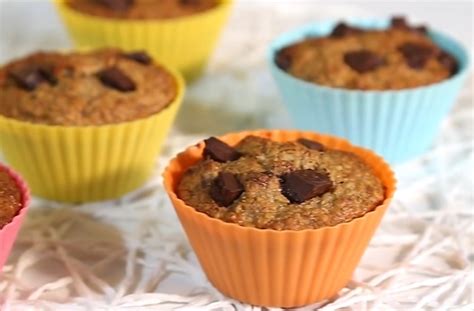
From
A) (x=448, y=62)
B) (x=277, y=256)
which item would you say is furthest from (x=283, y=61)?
(x=277, y=256)

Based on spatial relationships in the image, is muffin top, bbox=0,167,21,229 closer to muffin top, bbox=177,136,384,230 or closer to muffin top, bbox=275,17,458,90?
muffin top, bbox=177,136,384,230

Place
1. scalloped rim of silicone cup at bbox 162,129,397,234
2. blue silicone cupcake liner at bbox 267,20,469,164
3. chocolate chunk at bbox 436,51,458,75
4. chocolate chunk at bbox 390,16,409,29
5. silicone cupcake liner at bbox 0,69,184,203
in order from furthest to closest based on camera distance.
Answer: chocolate chunk at bbox 390,16,409,29
chocolate chunk at bbox 436,51,458,75
blue silicone cupcake liner at bbox 267,20,469,164
silicone cupcake liner at bbox 0,69,184,203
scalloped rim of silicone cup at bbox 162,129,397,234

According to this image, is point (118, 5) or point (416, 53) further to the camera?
point (118, 5)

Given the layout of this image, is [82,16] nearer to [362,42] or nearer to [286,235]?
[362,42]

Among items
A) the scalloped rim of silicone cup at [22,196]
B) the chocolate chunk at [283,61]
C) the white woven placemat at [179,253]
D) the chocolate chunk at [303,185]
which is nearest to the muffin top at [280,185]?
the chocolate chunk at [303,185]

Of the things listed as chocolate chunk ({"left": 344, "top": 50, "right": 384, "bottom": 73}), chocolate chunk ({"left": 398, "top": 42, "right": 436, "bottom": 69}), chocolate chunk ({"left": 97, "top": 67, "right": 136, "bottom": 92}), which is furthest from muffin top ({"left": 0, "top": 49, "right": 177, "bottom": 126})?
chocolate chunk ({"left": 398, "top": 42, "right": 436, "bottom": 69})

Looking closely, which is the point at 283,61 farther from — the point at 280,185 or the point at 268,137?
the point at 280,185

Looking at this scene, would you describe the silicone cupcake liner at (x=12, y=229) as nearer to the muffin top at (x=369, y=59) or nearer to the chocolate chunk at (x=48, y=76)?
the chocolate chunk at (x=48, y=76)
